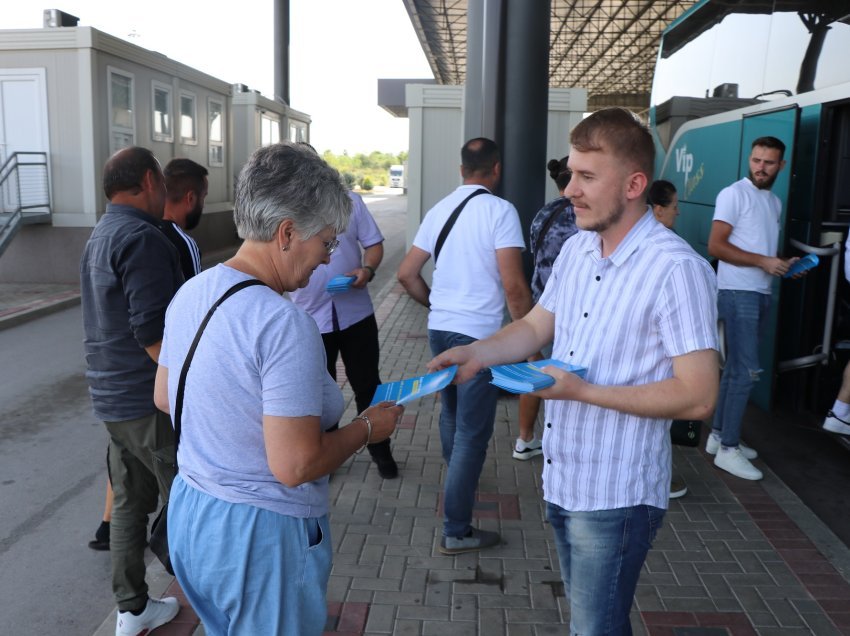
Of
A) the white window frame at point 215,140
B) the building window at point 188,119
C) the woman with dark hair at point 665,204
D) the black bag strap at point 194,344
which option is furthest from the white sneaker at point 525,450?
the white window frame at point 215,140

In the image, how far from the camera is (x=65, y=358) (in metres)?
9.11

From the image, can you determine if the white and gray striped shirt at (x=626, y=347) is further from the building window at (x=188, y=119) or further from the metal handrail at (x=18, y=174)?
the building window at (x=188, y=119)

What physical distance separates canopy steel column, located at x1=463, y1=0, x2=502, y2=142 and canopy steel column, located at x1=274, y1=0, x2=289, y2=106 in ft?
66.4

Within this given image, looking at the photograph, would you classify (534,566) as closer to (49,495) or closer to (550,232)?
(550,232)

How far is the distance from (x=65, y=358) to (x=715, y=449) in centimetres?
694

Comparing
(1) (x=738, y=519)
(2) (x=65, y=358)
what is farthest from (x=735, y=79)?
(2) (x=65, y=358)

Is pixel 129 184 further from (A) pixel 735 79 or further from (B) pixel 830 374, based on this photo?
(A) pixel 735 79

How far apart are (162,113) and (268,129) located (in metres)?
6.29

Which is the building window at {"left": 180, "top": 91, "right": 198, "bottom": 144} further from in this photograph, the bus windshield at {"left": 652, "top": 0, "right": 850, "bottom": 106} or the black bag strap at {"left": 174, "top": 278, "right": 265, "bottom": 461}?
the black bag strap at {"left": 174, "top": 278, "right": 265, "bottom": 461}

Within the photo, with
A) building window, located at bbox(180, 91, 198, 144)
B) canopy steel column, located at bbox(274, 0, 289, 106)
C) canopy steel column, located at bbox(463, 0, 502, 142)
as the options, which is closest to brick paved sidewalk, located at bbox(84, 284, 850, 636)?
canopy steel column, located at bbox(463, 0, 502, 142)

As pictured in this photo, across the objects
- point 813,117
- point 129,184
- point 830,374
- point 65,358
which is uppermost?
point 813,117

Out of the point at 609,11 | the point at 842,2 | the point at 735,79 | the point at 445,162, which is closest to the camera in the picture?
the point at 842,2

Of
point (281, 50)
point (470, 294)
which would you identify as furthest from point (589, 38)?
point (470, 294)

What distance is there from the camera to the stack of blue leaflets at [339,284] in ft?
15.5
